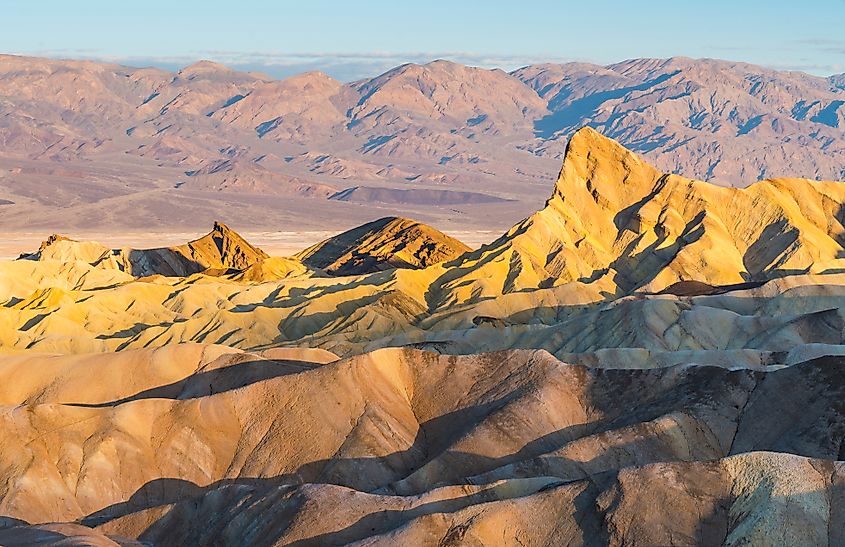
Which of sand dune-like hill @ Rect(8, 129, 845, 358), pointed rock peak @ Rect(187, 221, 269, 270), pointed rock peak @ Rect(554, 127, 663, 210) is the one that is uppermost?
pointed rock peak @ Rect(554, 127, 663, 210)

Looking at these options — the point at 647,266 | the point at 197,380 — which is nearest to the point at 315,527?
the point at 197,380

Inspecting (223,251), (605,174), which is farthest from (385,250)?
(605,174)

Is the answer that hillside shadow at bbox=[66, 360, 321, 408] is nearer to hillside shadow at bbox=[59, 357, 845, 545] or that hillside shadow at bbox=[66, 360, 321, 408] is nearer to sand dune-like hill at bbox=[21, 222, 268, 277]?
hillside shadow at bbox=[59, 357, 845, 545]

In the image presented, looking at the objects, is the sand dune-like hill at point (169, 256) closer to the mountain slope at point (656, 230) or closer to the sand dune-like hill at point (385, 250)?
the sand dune-like hill at point (385, 250)

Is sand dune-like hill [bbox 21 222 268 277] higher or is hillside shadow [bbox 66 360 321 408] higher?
hillside shadow [bbox 66 360 321 408]

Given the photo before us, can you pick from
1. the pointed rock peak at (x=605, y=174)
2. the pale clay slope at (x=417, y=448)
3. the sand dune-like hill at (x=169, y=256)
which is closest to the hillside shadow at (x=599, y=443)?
the pale clay slope at (x=417, y=448)

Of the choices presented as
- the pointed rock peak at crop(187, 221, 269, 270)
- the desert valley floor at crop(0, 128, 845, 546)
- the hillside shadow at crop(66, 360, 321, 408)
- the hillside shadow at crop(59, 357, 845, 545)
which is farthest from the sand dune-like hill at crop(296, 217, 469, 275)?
the hillside shadow at crop(59, 357, 845, 545)
